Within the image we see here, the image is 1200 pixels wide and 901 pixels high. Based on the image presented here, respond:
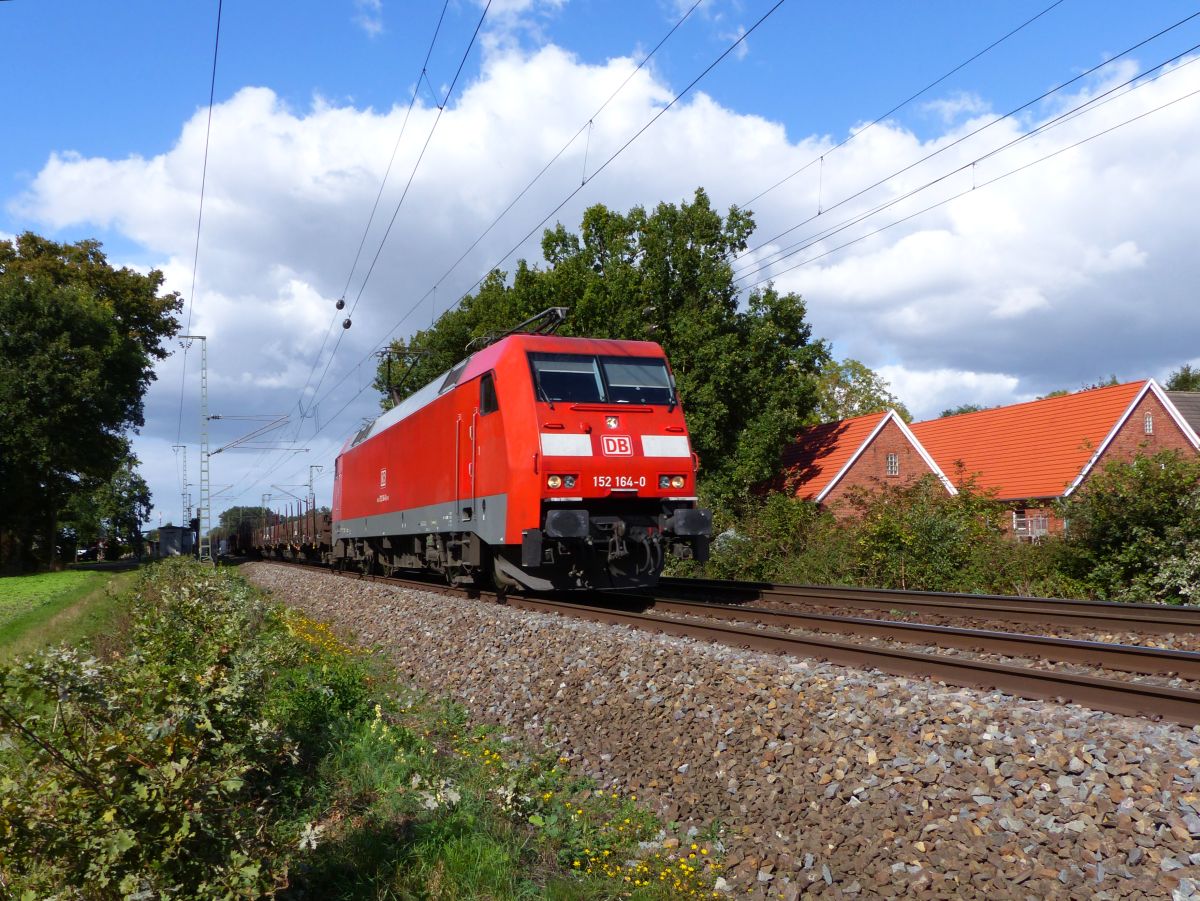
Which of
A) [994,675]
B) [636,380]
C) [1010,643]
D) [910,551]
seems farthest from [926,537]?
[994,675]

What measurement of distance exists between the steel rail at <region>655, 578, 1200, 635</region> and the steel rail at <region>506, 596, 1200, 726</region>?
292 cm

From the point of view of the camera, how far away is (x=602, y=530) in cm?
1235

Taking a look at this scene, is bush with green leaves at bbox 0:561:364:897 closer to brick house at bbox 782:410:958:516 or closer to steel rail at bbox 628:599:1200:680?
steel rail at bbox 628:599:1200:680

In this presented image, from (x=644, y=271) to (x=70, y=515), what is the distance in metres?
62.9

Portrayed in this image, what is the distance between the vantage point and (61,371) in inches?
1367

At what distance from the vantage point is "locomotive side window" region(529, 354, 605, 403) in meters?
12.4

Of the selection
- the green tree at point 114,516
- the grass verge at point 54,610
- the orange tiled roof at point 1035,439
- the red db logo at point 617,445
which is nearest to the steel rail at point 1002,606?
the red db logo at point 617,445

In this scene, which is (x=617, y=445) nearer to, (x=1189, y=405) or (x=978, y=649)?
(x=978, y=649)

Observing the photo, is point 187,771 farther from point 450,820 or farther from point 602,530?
point 602,530

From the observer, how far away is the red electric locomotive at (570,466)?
468 inches

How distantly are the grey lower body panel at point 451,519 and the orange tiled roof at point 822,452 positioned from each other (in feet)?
61.2

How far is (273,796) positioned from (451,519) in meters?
9.01

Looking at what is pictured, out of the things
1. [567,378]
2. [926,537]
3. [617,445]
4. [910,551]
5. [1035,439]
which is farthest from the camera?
[1035,439]

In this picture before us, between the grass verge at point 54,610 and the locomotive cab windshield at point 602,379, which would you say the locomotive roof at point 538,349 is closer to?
the locomotive cab windshield at point 602,379
